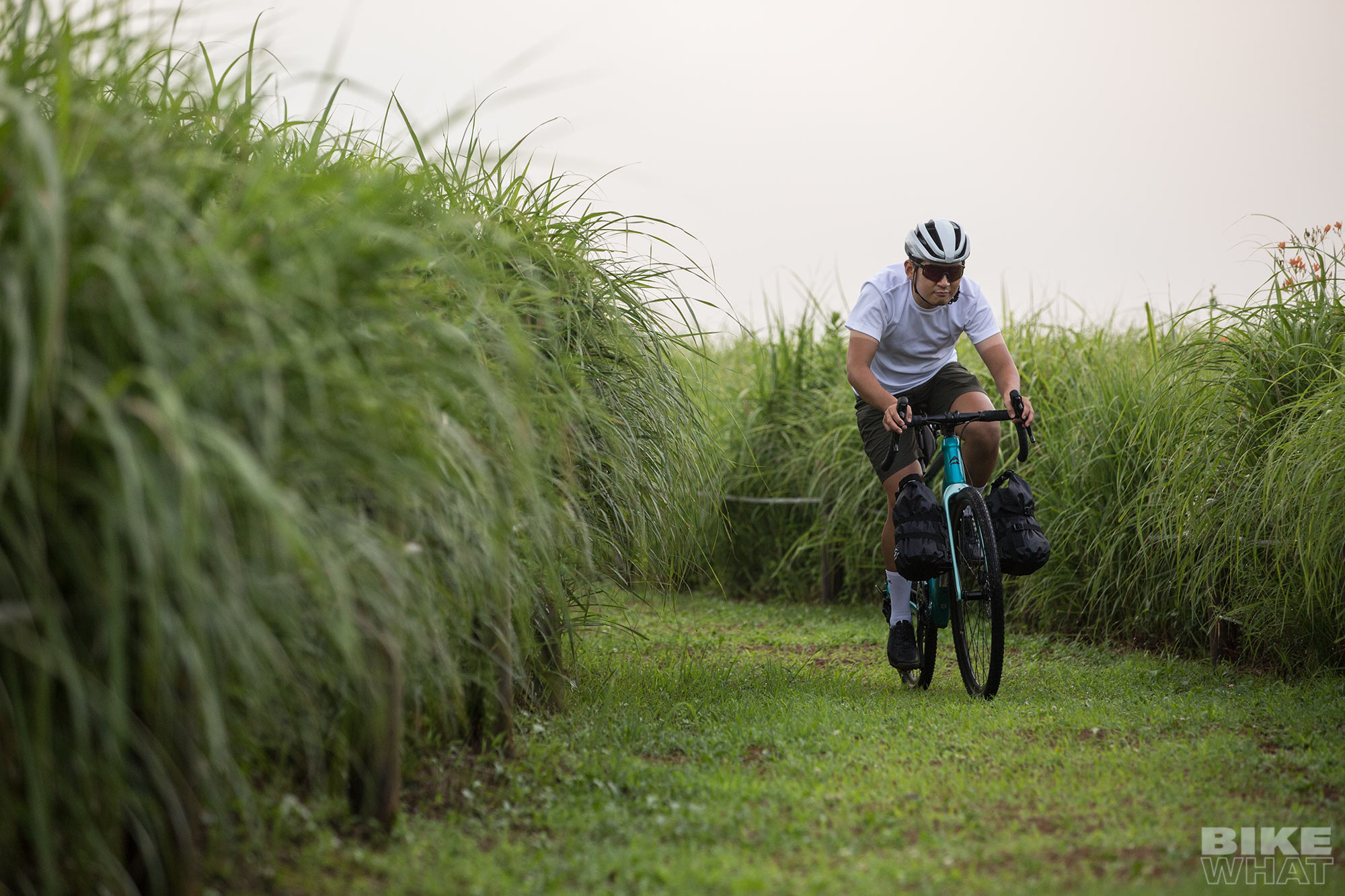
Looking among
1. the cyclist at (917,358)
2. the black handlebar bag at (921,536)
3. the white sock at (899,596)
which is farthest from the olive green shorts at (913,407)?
the white sock at (899,596)

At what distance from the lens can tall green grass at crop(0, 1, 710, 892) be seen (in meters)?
1.69

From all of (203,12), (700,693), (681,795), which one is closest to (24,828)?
(681,795)

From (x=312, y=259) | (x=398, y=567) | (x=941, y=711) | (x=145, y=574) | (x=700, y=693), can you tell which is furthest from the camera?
(x=700, y=693)

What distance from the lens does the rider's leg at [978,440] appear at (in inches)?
174

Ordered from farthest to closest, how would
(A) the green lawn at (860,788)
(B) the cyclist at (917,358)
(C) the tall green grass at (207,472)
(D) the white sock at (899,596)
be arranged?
(D) the white sock at (899,596) → (B) the cyclist at (917,358) → (A) the green lawn at (860,788) → (C) the tall green grass at (207,472)

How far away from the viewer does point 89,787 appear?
177cm

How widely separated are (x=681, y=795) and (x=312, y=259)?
1683 millimetres

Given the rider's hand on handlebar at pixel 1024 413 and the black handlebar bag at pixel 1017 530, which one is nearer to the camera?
the black handlebar bag at pixel 1017 530

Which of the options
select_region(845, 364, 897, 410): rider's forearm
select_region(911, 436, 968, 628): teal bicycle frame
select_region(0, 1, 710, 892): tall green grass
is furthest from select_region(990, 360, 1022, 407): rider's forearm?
select_region(0, 1, 710, 892): tall green grass

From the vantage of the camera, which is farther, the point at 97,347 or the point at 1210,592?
the point at 1210,592

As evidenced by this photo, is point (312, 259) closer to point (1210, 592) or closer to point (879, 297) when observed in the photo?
point (879, 297)

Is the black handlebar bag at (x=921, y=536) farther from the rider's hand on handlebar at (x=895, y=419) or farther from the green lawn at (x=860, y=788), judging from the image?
the green lawn at (x=860, y=788)

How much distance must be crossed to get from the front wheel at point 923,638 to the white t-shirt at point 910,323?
0.87m

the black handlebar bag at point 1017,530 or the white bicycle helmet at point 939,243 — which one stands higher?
the white bicycle helmet at point 939,243
